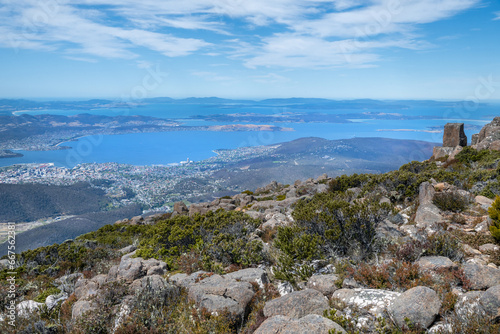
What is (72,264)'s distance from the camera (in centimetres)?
1163

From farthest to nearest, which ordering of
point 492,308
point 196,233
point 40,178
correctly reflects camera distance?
point 40,178, point 196,233, point 492,308

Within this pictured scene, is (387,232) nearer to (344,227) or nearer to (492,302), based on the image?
(344,227)

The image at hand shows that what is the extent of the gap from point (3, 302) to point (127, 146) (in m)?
202

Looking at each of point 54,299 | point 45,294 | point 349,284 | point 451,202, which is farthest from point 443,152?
point 45,294

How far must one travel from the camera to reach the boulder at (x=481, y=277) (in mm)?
4844

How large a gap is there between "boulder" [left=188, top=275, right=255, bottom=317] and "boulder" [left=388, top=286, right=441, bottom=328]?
2620 mm

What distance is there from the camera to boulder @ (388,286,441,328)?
420 cm

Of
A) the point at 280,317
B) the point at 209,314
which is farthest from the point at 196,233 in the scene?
the point at 280,317

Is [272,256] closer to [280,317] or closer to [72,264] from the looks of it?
[280,317]

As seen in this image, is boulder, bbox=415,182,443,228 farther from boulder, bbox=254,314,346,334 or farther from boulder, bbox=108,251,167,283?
boulder, bbox=108,251,167,283

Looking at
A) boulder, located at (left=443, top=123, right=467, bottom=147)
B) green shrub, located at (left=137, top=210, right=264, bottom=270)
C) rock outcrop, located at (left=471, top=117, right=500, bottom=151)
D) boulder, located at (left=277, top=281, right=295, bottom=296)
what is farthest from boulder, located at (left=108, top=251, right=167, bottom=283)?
boulder, located at (left=443, top=123, right=467, bottom=147)

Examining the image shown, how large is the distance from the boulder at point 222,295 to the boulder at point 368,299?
1.74 metres

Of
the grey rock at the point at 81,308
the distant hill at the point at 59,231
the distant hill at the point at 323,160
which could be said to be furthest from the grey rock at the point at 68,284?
the distant hill at the point at 323,160

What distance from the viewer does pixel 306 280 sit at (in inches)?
247
